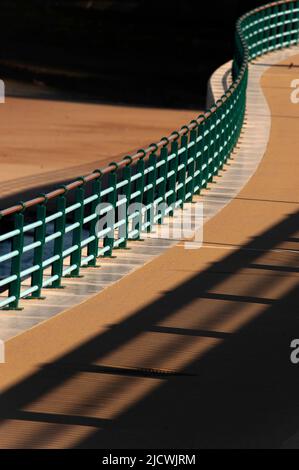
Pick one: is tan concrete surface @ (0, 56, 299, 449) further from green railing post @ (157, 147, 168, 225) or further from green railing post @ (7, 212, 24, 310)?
green railing post @ (157, 147, 168, 225)

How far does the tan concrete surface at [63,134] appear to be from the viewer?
1548 inches

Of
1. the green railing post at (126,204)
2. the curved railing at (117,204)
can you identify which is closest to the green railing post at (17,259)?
the curved railing at (117,204)

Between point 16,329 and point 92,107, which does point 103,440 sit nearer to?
point 16,329

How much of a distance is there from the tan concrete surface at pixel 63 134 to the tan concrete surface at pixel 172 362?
1923 centimetres

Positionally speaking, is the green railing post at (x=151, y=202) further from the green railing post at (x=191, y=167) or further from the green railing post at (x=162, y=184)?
the green railing post at (x=191, y=167)

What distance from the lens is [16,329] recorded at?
547 inches

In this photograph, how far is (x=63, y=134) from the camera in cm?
4697
